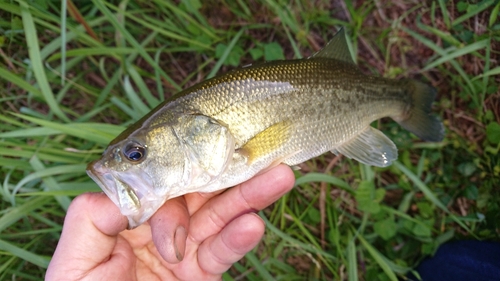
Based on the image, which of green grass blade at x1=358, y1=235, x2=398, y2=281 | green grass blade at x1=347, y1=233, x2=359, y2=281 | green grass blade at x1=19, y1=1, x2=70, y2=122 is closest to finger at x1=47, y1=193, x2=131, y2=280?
green grass blade at x1=19, y1=1, x2=70, y2=122

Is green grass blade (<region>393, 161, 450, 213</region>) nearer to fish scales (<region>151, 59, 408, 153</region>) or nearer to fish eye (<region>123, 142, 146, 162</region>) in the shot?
fish scales (<region>151, 59, 408, 153</region>)

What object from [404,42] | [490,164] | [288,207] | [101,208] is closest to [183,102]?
[101,208]

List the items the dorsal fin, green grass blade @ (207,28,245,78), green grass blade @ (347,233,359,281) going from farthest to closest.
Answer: green grass blade @ (207,28,245,78) → green grass blade @ (347,233,359,281) → the dorsal fin

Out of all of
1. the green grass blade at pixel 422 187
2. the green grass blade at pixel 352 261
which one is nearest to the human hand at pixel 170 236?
the green grass blade at pixel 352 261

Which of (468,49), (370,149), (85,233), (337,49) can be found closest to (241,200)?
(85,233)

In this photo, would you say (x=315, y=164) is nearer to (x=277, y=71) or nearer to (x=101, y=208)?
(x=277, y=71)

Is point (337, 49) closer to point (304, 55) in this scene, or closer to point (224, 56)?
point (304, 55)

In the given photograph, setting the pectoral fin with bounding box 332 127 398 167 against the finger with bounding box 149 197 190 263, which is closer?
the finger with bounding box 149 197 190 263
